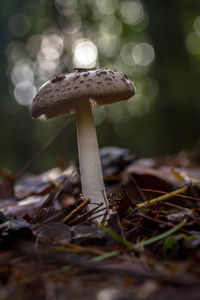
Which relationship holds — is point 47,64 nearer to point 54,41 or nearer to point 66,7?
point 54,41

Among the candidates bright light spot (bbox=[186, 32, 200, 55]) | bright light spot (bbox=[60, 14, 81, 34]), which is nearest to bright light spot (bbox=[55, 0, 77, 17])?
bright light spot (bbox=[60, 14, 81, 34])

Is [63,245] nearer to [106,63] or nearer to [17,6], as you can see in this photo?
[17,6]

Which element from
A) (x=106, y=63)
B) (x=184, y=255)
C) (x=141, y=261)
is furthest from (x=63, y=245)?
(x=106, y=63)

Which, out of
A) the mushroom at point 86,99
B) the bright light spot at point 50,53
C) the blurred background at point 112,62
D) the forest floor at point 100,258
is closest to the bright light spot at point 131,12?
the blurred background at point 112,62

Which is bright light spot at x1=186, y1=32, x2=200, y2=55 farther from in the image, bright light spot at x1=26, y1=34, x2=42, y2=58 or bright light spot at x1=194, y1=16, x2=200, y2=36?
bright light spot at x1=26, y1=34, x2=42, y2=58

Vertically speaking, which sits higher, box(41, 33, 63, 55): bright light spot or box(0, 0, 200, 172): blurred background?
box(41, 33, 63, 55): bright light spot

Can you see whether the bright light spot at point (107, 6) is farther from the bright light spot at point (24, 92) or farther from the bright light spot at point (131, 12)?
the bright light spot at point (24, 92)
